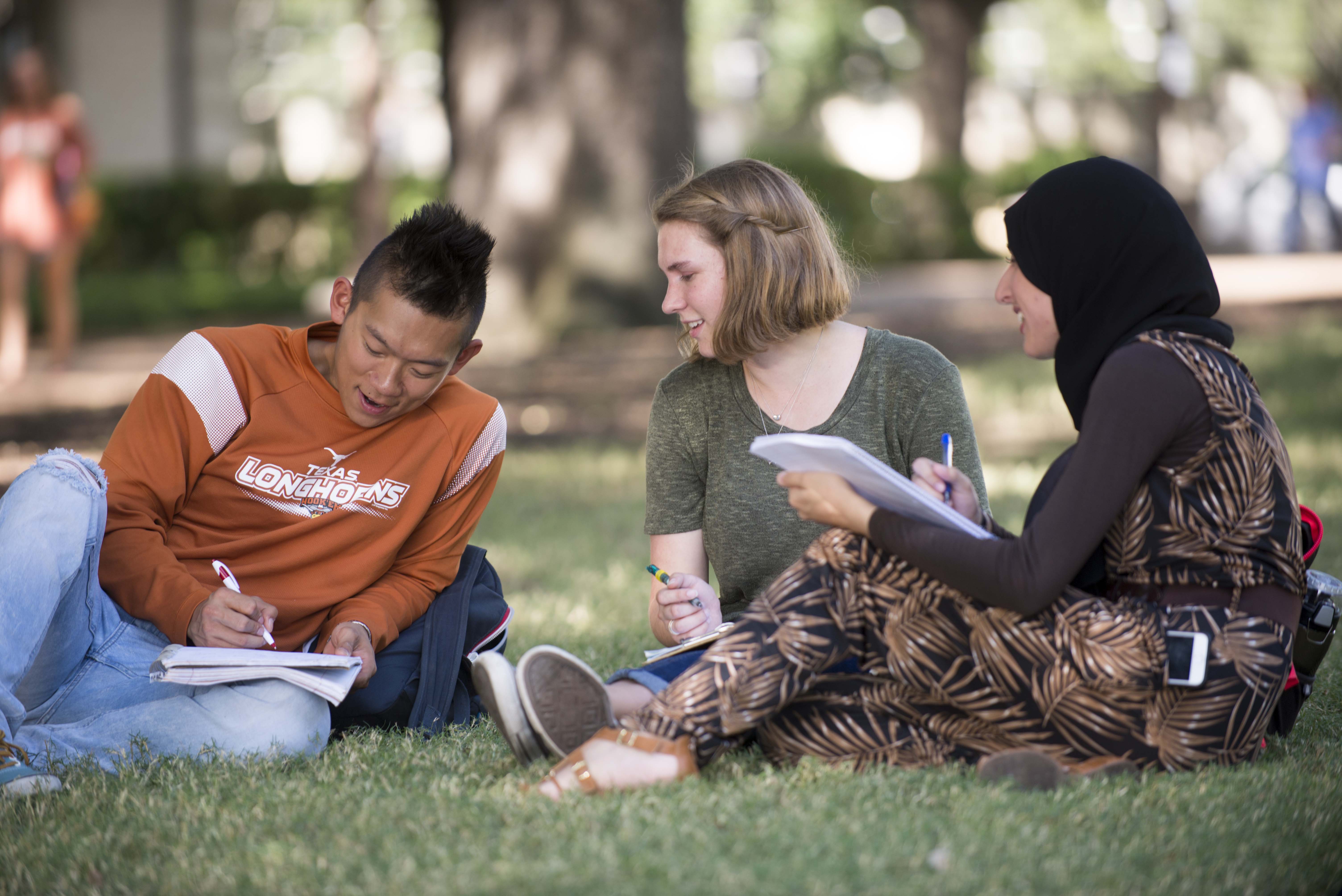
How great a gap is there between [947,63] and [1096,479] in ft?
80.4

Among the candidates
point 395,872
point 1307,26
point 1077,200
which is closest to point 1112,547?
point 1077,200

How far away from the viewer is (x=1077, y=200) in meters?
2.88

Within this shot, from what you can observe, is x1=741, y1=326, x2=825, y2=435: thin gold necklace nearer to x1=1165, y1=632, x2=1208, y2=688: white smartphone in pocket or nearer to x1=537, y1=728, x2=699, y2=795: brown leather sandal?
x1=537, y1=728, x2=699, y2=795: brown leather sandal

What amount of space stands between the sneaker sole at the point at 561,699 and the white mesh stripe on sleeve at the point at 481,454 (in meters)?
0.85

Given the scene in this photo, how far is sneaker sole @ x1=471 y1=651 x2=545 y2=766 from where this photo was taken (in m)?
2.93

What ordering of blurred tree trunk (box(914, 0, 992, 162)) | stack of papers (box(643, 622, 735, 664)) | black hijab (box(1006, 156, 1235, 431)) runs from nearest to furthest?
1. black hijab (box(1006, 156, 1235, 431))
2. stack of papers (box(643, 622, 735, 664))
3. blurred tree trunk (box(914, 0, 992, 162))

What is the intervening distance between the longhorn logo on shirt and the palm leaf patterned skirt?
109 centimetres

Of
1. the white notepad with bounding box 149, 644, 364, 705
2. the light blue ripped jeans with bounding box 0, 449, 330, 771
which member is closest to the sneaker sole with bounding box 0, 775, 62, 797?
the light blue ripped jeans with bounding box 0, 449, 330, 771

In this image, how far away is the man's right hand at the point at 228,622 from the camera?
3.24 meters

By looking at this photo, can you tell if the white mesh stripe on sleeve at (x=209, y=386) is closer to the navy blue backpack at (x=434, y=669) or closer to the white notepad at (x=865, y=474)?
the navy blue backpack at (x=434, y=669)

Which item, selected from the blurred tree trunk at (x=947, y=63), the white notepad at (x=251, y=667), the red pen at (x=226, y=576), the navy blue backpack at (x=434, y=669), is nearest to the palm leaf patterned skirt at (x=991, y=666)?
the white notepad at (x=251, y=667)

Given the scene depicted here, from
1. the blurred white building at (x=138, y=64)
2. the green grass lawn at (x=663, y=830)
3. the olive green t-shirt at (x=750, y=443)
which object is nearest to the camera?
the green grass lawn at (x=663, y=830)

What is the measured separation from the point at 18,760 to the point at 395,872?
1.09 metres

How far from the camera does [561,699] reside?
2977 millimetres
